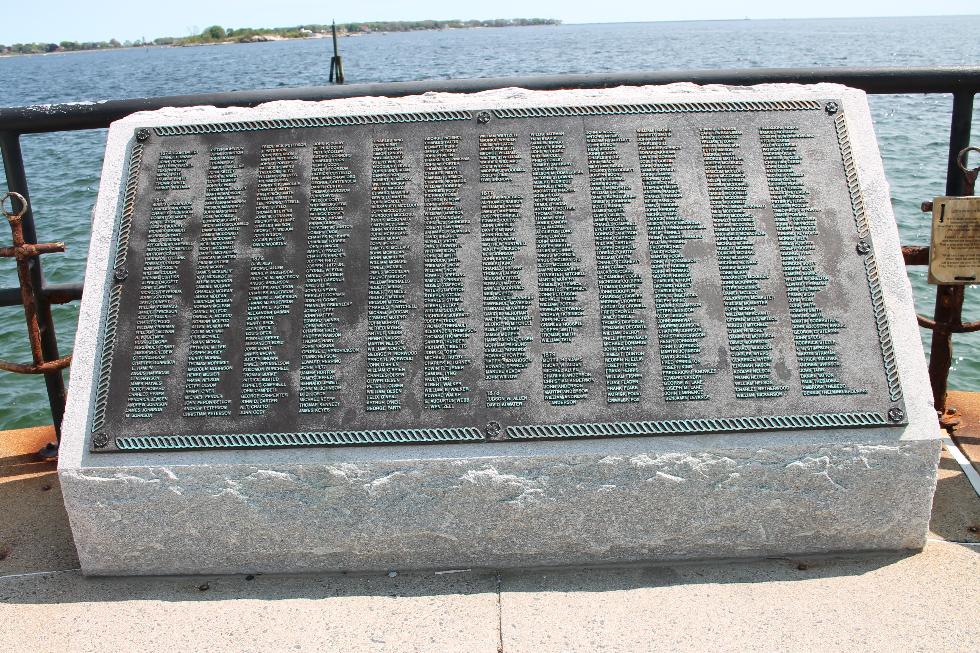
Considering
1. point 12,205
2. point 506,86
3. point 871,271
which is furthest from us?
point 506,86

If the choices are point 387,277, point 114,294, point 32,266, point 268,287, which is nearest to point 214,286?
point 268,287

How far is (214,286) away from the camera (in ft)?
11.9

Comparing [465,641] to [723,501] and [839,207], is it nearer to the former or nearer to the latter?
[723,501]

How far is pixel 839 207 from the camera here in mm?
3672

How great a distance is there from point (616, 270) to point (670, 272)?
22 centimetres

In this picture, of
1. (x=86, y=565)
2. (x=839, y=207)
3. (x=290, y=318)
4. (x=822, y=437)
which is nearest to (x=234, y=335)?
(x=290, y=318)

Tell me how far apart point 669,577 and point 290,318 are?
5.86 ft

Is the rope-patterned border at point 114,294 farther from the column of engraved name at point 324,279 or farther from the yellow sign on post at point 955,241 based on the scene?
the yellow sign on post at point 955,241

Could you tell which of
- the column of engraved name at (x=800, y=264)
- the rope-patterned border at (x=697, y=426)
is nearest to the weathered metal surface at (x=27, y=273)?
the rope-patterned border at (x=697, y=426)

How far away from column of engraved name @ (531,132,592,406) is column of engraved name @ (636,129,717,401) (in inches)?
12.2

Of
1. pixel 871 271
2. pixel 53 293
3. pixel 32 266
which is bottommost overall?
pixel 53 293

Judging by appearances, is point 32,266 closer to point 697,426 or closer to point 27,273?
point 27,273

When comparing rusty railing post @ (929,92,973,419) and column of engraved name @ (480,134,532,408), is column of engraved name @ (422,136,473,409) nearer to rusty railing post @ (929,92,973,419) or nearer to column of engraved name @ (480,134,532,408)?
column of engraved name @ (480,134,532,408)

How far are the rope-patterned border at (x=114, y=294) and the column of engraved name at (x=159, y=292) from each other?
86 mm
